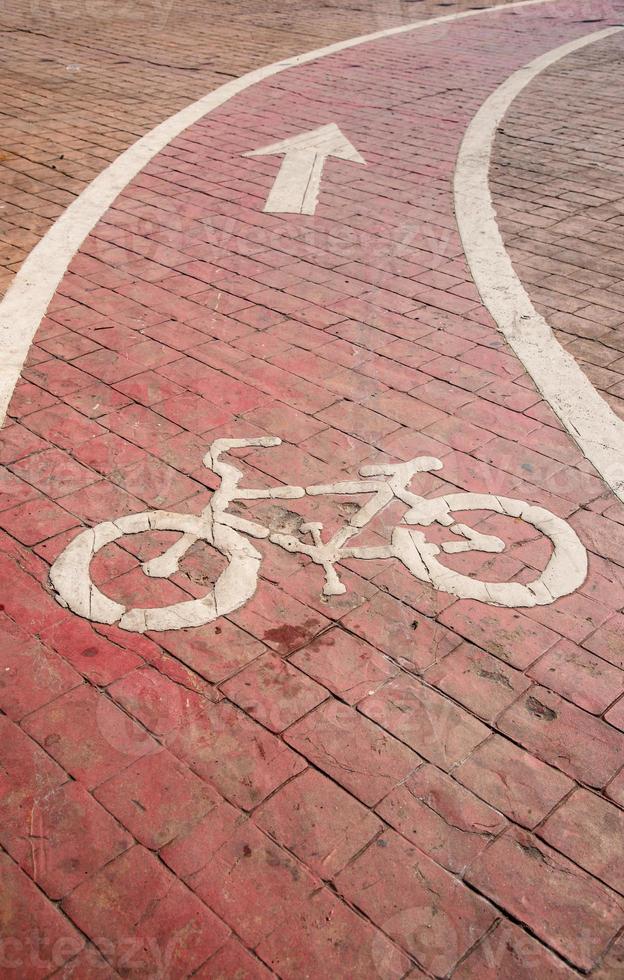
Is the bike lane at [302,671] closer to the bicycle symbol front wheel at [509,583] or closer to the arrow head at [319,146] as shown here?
the bicycle symbol front wheel at [509,583]

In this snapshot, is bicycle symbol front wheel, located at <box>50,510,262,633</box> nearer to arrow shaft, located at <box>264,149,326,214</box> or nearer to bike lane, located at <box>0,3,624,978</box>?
bike lane, located at <box>0,3,624,978</box>

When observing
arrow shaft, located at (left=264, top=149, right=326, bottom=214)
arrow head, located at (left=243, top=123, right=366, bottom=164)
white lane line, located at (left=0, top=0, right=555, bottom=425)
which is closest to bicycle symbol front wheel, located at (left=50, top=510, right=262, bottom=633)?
white lane line, located at (left=0, top=0, right=555, bottom=425)

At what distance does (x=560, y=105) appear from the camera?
964 centimetres

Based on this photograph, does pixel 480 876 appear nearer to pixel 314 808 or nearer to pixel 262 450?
pixel 314 808

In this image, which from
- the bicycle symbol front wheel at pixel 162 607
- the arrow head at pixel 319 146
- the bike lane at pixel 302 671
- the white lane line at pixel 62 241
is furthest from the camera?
the arrow head at pixel 319 146

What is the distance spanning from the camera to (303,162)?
7574 mm

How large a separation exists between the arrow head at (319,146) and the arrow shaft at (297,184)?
77 mm

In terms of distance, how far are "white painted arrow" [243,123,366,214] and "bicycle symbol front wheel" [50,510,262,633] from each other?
144 inches

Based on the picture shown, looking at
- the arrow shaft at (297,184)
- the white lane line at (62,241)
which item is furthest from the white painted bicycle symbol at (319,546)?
the arrow shaft at (297,184)

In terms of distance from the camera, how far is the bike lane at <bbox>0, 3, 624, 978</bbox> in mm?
2381

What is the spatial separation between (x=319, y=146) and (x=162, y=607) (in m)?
5.81

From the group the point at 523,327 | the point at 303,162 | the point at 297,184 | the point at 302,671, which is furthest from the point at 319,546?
the point at 303,162

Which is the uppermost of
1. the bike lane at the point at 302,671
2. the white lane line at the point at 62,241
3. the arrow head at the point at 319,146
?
the arrow head at the point at 319,146

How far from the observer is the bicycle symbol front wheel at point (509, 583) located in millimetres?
3391
